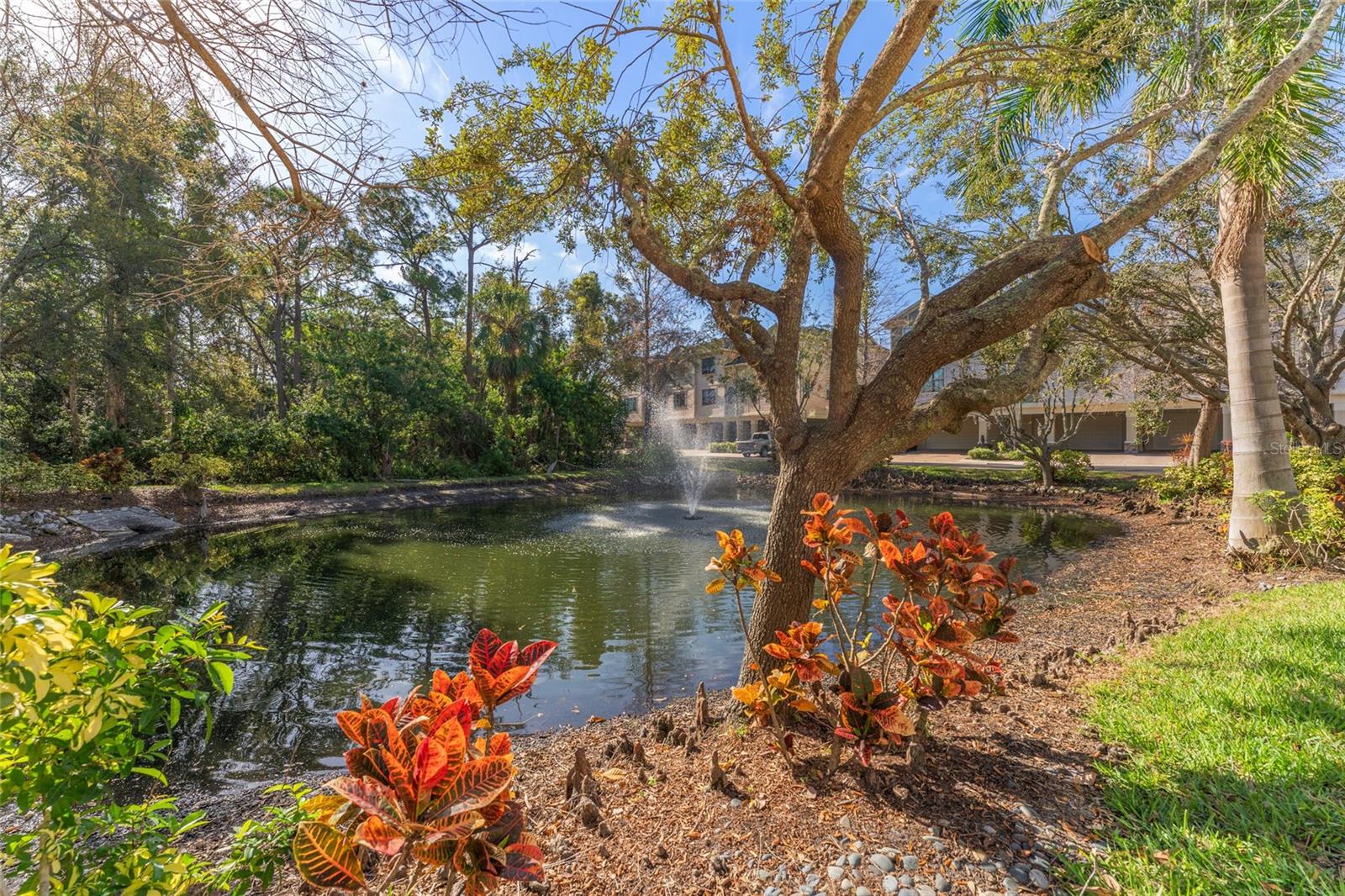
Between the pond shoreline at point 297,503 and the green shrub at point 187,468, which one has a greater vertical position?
the green shrub at point 187,468

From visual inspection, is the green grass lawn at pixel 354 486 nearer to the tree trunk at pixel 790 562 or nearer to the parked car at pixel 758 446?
the parked car at pixel 758 446

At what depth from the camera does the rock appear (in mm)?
10625

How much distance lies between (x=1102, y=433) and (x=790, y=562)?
3604cm

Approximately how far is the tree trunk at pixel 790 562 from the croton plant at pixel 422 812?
211 cm

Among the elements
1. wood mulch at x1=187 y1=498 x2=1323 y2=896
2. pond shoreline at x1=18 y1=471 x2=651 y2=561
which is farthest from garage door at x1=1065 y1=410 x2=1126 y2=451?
wood mulch at x1=187 y1=498 x2=1323 y2=896

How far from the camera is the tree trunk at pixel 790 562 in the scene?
319 centimetres

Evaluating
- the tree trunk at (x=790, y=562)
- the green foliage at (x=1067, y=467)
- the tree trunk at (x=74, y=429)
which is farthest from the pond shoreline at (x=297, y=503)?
the green foliage at (x=1067, y=467)

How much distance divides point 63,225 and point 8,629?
18.3m

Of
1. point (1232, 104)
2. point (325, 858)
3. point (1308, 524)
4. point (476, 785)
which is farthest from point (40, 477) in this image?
point (1308, 524)

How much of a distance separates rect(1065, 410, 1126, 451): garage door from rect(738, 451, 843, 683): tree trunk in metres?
33.9

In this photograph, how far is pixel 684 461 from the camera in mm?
26688

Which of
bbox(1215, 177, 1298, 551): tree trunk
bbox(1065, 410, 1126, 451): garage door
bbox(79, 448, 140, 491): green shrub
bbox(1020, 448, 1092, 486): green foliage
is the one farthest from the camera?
bbox(1065, 410, 1126, 451): garage door

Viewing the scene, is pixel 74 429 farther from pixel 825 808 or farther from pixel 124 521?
pixel 825 808

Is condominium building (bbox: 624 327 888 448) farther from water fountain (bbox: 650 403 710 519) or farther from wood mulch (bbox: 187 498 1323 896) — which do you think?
wood mulch (bbox: 187 498 1323 896)
